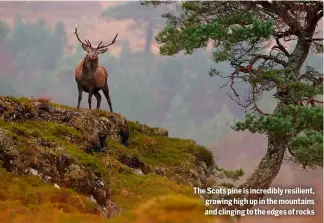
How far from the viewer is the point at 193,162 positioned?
24766 millimetres

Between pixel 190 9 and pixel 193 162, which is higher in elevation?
pixel 190 9

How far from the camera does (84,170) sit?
1638 centimetres

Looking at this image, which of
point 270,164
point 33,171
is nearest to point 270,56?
point 270,164

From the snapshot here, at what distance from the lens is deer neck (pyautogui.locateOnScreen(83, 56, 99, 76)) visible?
23.4 metres

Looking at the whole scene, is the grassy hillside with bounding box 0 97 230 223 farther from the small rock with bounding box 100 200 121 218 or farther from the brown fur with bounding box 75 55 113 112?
the brown fur with bounding box 75 55 113 112

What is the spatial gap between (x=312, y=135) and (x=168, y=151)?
512 inches

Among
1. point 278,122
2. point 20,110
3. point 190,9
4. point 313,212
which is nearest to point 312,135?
point 278,122

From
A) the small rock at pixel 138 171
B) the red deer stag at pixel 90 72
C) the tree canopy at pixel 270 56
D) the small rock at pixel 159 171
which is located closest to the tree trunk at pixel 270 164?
the tree canopy at pixel 270 56

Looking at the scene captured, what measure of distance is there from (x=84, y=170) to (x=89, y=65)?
8605mm

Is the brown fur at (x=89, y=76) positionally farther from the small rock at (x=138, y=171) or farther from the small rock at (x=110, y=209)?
the small rock at (x=110, y=209)

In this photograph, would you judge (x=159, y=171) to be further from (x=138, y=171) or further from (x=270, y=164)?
(x=270, y=164)

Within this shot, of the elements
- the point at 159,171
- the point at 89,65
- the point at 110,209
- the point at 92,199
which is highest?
the point at 89,65

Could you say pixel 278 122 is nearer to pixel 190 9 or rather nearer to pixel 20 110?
pixel 190 9

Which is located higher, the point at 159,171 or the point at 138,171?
the point at 159,171
